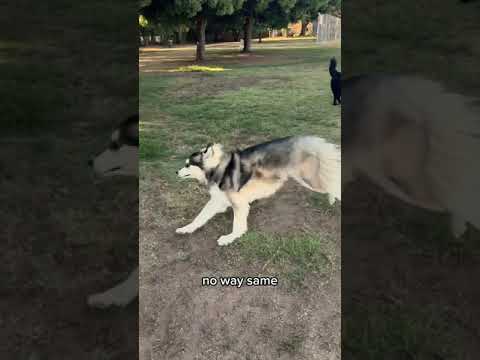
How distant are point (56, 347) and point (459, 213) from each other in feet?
6.64

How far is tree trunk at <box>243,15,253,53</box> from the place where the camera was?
7.61 feet

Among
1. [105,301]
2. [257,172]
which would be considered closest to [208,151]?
[257,172]

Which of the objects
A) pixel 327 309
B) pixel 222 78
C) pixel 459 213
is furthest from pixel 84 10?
pixel 459 213

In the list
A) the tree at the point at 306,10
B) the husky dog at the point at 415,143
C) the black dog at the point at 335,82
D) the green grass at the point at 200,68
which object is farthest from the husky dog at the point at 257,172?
the tree at the point at 306,10

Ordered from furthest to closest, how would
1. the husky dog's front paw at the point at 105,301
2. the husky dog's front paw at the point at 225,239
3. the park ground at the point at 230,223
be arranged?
the husky dog's front paw at the point at 225,239, the husky dog's front paw at the point at 105,301, the park ground at the point at 230,223

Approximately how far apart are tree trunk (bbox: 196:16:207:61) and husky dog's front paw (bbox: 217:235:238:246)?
107cm

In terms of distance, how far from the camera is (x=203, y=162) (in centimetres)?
212

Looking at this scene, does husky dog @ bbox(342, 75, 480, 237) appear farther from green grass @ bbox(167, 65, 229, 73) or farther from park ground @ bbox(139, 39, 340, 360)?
green grass @ bbox(167, 65, 229, 73)

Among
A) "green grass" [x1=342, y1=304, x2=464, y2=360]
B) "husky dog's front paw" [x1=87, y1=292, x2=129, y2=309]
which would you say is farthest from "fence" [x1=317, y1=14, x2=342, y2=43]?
"husky dog's front paw" [x1=87, y1=292, x2=129, y2=309]

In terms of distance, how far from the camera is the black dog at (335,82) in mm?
2146

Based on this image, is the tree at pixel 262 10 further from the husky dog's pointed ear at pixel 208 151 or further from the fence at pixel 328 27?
the husky dog's pointed ear at pixel 208 151

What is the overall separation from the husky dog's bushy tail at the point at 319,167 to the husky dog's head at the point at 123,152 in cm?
86

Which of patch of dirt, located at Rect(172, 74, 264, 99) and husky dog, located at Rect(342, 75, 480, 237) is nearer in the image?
husky dog, located at Rect(342, 75, 480, 237)

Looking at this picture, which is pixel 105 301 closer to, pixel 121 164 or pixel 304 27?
pixel 121 164
